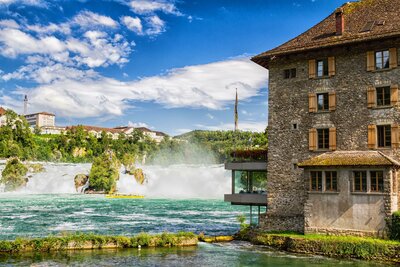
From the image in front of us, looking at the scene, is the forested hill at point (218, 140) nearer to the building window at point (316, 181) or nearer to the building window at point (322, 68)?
the building window at point (322, 68)

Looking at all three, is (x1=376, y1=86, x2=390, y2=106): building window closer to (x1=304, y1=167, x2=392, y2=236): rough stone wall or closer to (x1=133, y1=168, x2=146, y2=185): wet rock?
(x1=304, y1=167, x2=392, y2=236): rough stone wall

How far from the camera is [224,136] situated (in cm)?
16125

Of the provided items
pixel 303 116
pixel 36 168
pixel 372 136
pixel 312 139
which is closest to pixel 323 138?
pixel 312 139

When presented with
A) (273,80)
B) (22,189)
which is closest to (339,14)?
(273,80)

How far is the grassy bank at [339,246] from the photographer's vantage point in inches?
874

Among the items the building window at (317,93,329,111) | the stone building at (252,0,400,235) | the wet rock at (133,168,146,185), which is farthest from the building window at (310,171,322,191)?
the wet rock at (133,168,146,185)

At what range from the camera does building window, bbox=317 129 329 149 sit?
27016mm

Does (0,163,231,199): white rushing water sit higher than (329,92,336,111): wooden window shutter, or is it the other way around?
(329,92,336,111): wooden window shutter

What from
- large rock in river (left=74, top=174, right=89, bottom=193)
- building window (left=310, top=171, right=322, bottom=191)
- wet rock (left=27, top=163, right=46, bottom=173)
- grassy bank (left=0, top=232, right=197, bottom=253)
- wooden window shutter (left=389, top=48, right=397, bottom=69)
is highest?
wooden window shutter (left=389, top=48, right=397, bottom=69)

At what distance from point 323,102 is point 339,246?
821cm

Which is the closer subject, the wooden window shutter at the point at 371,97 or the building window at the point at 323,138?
the wooden window shutter at the point at 371,97

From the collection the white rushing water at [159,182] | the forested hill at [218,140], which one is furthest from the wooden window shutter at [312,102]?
the forested hill at [218,140]

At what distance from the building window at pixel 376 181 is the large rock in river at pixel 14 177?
80628mm

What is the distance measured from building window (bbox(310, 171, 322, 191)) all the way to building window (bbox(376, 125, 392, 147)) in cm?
354
